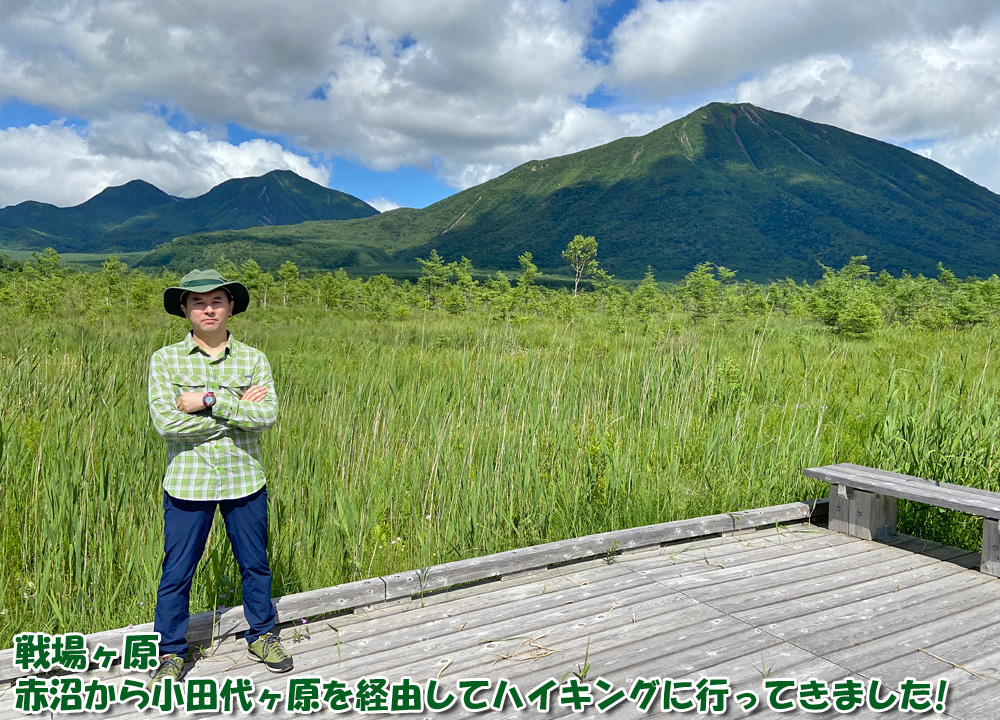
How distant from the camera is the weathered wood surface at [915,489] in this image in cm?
303

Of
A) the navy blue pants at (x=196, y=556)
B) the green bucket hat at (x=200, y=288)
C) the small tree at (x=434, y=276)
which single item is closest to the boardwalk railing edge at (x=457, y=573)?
the navy blue pants at (x=196, y=556)

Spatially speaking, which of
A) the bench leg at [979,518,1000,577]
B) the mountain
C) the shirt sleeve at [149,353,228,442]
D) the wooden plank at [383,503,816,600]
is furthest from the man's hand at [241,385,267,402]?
the mountain

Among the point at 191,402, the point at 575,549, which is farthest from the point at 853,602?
the point at 191,402

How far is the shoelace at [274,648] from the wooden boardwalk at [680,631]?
6cm

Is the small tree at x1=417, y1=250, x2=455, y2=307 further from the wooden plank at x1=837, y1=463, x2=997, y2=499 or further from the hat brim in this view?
the hat brim

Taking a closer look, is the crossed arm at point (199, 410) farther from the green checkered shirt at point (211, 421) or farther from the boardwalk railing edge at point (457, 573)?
the boardwalk railing edge at point (457, 573)

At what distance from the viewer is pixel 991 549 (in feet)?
9.87

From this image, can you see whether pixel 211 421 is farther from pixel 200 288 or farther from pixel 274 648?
pixel 274 648

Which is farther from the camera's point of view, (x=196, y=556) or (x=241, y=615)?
(x=241, y=615)

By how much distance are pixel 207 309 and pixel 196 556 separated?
0.76 m

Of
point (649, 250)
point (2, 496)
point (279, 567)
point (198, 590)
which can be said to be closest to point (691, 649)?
point (279, 567)

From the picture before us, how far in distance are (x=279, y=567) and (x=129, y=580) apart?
578 millimetres

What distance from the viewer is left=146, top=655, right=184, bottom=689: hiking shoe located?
200cm

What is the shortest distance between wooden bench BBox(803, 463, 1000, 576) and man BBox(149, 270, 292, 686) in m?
2.91
